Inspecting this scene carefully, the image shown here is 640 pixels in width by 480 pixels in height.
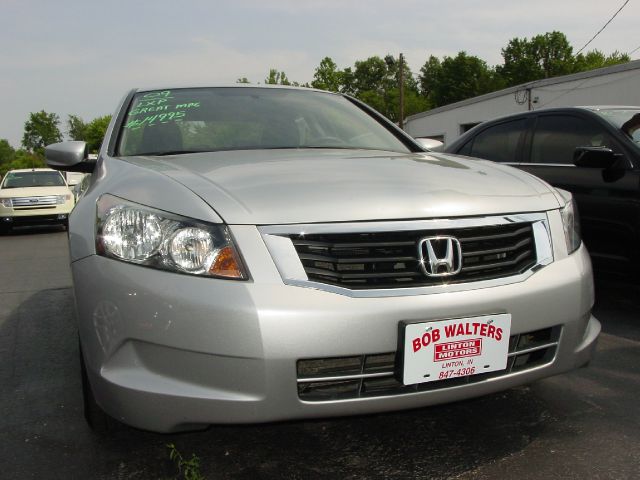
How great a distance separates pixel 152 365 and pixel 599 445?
1646mm

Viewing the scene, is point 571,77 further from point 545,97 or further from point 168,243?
point 168,243

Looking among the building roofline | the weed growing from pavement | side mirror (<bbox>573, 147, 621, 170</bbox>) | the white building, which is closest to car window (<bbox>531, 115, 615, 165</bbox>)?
side mirror (<bbox>573, 147, 621, 170</bbox>)

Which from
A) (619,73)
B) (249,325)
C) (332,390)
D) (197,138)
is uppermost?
(619,73)

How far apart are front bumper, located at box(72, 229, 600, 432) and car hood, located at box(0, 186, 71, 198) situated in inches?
478

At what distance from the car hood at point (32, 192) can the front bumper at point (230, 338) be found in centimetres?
1215

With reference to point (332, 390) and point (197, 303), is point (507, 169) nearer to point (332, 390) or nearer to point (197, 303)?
point (332, 390)

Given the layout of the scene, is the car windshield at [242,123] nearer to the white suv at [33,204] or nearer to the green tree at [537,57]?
the white suv at [33,204]

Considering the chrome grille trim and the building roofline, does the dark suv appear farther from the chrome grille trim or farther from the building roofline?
the building roofline

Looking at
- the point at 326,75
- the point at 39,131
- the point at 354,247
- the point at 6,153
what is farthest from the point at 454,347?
the point at 6,153

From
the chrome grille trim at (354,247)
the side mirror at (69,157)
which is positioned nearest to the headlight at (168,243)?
the chrome grille trim at (354,247)

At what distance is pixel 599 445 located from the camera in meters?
2.29

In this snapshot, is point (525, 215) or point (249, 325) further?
point (525, 215)

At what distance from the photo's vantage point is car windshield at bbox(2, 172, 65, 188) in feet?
44.5

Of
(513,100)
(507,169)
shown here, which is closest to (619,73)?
(513,100)
